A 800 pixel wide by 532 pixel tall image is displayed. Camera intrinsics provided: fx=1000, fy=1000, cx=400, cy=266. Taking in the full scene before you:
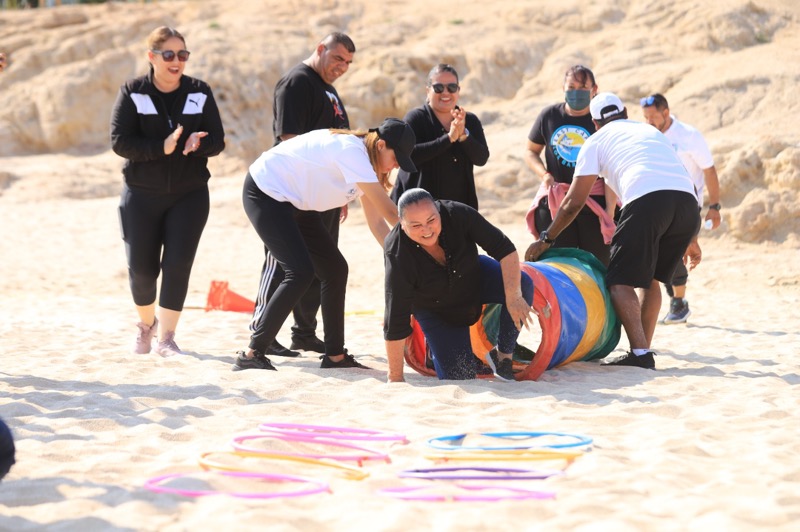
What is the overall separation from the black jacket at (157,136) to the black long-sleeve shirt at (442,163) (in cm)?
126

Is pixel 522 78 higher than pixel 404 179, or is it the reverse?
pixel 522 78

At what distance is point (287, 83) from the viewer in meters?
6.41

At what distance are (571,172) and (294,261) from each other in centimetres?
242

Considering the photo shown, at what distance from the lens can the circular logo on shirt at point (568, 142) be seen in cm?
705

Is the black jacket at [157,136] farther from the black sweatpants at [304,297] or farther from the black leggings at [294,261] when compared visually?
the black sweatpants at [304,297]

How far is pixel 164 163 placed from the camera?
6168mm

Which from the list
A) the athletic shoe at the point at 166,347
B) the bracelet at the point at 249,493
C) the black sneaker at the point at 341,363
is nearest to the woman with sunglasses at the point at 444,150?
the black sneaker at the point at 341,363

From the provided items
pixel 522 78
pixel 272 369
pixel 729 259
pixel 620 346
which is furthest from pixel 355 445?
pixel 522 78

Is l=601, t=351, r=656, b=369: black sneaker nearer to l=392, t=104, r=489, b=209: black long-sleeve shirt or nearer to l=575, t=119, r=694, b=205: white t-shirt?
l=575, t=119, r=694, b=205: white t-shirt

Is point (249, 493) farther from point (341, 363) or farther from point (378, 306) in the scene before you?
point (378, 306)

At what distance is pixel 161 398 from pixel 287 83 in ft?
7.63

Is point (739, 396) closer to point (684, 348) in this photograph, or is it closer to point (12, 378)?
point (684, 348)

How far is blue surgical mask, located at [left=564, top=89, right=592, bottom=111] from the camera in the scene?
7000 millimetres

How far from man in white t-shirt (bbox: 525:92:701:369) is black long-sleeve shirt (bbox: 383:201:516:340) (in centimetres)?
94
